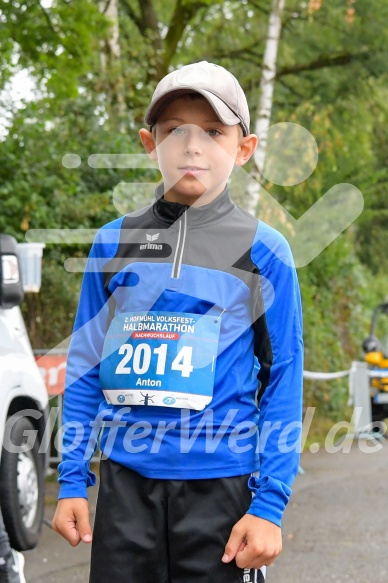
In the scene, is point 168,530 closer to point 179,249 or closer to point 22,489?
point 179,249

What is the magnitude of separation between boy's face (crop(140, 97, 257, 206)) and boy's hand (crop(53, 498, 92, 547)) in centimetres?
82

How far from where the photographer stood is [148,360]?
2.80 metres

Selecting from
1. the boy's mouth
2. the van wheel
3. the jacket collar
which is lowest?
the van wheel

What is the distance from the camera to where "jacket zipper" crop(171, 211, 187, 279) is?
112 inches

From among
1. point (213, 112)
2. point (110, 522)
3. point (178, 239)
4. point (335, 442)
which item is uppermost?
point (213, 112)

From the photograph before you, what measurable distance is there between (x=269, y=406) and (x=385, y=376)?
12801mm

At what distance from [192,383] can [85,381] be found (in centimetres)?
33

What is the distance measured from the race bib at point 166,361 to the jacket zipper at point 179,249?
106 millimetres

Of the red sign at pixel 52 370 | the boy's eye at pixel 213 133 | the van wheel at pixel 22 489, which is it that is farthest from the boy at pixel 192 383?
the red sign at pixel 52 370

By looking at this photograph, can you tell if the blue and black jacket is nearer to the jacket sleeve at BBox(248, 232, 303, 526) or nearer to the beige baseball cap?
the jacket sleeve at BBox(248, 232, 303, 526)

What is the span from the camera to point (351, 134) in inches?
914

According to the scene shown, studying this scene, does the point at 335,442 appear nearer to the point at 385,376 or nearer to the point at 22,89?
the point at 385,376

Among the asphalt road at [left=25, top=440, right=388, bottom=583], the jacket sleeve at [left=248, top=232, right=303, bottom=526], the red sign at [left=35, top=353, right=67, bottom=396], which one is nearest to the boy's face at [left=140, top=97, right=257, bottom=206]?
the jacket sleeve at [left=248, top=232, right=303, bottom=526]

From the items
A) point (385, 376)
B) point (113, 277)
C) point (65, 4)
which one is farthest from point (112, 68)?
point (113, 277)
